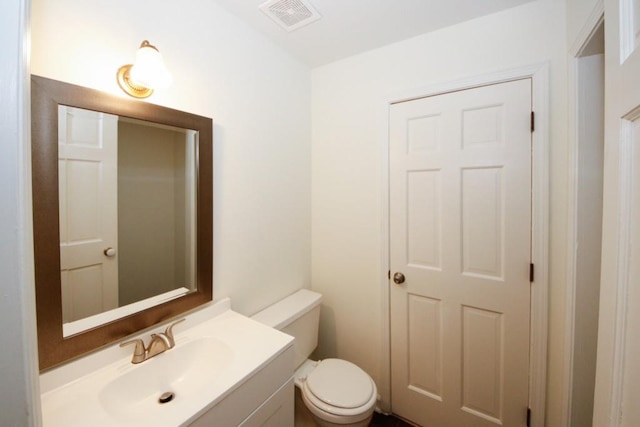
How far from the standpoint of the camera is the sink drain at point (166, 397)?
2.97 ft

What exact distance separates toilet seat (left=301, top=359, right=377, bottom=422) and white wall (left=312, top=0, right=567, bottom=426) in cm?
33

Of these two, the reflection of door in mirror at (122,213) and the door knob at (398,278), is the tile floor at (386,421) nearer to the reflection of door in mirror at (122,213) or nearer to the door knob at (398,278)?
the door knob at (398,278)

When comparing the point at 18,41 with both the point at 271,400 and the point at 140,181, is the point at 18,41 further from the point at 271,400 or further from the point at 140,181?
the point at 271,400

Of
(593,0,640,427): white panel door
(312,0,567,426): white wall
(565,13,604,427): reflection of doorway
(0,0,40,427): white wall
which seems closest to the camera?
(0,0,40,427): white wall

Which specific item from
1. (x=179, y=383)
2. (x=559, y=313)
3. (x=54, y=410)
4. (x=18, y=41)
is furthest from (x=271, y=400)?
(x=559, y=313)

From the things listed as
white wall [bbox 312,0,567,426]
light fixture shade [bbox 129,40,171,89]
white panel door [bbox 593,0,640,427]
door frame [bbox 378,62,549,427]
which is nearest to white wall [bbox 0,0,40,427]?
light fixture shade [bbox 129,40,171,89]

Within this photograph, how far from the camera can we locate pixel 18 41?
1.35 feet

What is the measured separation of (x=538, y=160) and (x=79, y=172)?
188 cm

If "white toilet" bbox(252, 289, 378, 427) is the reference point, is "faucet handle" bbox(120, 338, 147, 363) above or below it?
above

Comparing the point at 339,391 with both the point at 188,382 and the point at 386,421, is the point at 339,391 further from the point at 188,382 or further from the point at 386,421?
the point at 188,382

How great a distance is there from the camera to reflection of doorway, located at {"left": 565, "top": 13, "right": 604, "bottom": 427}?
104 centimetres

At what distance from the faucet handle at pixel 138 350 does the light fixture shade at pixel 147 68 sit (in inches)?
36.5

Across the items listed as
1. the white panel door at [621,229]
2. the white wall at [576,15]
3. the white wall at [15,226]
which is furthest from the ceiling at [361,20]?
the white wall at [15,226]

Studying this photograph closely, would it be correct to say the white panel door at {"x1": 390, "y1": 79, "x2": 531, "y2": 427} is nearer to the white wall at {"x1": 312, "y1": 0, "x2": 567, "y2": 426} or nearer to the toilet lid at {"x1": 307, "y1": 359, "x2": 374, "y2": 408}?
the white wall at {"x1": 312, "y1": 0, "x2": 567, "y2": 426}
